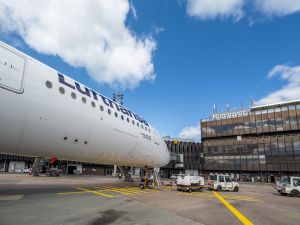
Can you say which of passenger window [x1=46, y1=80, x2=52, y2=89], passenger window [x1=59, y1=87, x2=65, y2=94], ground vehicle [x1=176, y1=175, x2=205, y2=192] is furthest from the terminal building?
passenger window [x1=46, y1=80, x2=52, y2=89]

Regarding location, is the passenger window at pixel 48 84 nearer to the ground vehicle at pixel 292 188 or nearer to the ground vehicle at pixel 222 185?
the ground vehicle at pixel 222 185

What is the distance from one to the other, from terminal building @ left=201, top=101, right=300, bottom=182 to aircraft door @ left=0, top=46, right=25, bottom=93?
6242cm

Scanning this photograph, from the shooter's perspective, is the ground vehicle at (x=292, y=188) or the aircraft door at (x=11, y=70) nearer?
the aircraft door at (x=11, y=70)

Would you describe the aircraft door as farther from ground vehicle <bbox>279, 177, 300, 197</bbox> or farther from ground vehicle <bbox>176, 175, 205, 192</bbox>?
ground vehicle <bbox>279, 177, 300, 197</bbox>

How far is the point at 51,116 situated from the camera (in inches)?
445

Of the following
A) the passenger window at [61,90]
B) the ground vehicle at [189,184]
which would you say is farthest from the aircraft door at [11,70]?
the ground vehicle at [189,184]

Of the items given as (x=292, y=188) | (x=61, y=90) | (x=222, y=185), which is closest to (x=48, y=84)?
(x=61, y=90)

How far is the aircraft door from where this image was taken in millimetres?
9516

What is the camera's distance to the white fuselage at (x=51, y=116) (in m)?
9.88

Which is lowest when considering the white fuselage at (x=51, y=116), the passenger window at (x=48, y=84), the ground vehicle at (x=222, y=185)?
the ground vehicle at (x=222, y=185)

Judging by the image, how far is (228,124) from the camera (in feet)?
224

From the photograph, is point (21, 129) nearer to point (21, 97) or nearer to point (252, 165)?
point (21, 97)

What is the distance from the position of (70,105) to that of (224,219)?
934 centimetres

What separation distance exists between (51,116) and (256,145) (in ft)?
200
